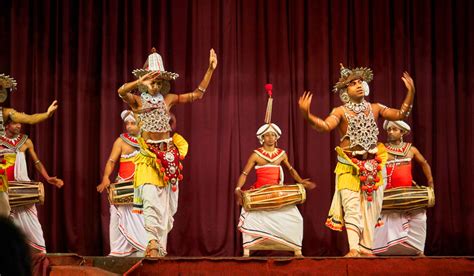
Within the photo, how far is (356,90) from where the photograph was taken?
19.0 feet

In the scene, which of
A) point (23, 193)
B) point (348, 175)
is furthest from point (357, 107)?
point (23, 193)

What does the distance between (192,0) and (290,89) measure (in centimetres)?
151

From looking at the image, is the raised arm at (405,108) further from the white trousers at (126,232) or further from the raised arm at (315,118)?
the white trousers at (126,232)

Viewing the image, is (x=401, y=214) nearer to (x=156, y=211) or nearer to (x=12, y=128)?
(x=156, y=211)

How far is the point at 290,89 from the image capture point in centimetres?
808

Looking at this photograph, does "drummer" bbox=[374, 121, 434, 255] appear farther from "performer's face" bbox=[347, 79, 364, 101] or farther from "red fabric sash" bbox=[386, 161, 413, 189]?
"performer's face" bbox=[347, 79, 364, 101]

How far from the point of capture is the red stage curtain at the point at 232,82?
7883 mm

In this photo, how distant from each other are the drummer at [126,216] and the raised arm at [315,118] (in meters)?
2.08

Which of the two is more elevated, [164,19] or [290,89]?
[164,19]

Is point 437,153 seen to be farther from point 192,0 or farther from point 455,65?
point 192,0

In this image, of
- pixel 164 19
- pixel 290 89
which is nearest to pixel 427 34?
pixel 290 89

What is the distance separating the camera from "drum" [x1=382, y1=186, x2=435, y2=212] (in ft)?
22.0

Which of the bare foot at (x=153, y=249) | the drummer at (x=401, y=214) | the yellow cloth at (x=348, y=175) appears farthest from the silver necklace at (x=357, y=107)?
the bare foot at (x=153, y=249)

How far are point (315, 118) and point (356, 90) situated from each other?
18.5 inches
